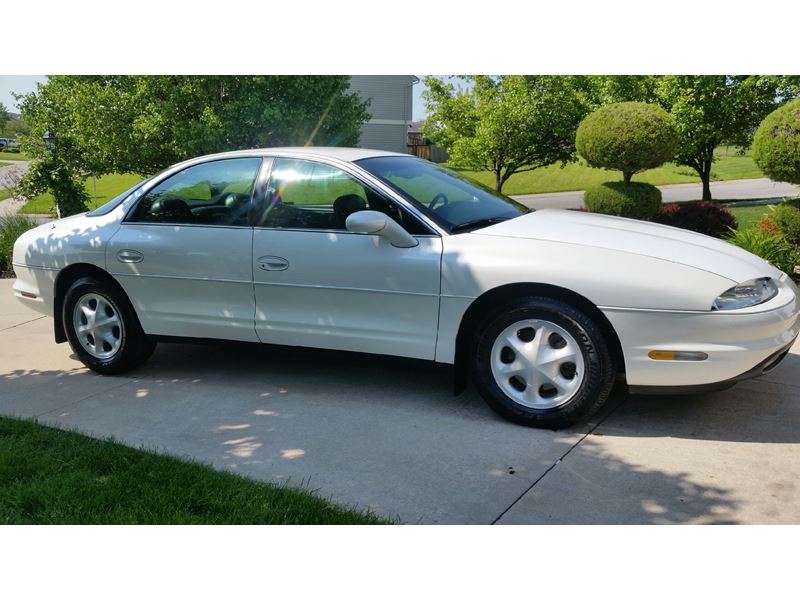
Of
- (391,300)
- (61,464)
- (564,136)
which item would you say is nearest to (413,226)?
(391,300)

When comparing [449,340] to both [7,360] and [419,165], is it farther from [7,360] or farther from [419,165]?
[7,360]

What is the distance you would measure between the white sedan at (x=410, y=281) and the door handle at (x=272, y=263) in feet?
0.05

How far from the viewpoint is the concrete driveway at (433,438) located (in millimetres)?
3592

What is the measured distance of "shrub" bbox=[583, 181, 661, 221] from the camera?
11.7 m

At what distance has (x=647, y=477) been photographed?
3814 millimetres

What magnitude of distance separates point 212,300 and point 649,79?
13870mm

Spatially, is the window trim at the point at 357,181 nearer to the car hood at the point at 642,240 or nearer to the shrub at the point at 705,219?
the car hood at the point at 642,240

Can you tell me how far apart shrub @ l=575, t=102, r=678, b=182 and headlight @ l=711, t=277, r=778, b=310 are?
7350 millimetres

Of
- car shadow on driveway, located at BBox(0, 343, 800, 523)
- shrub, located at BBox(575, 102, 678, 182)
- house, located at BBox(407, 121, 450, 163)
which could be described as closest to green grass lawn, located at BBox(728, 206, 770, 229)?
shrub, located at BBox(575, 102, 678, 182)

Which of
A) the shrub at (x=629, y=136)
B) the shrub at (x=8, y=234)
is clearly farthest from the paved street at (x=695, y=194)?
the shrub at (x=8, y=234)

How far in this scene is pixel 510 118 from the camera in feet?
54.4

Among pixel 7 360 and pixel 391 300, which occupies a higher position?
pixel 391 300

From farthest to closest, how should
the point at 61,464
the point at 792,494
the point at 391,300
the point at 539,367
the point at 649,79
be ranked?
1. the point at 649,79
2. the point at 391,300
3. the point at 539,367
4. the point at 61,464
5. the point at 792,494

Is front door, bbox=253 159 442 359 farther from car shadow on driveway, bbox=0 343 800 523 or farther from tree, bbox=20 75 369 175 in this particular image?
tree, bbox=20 75 369 175
